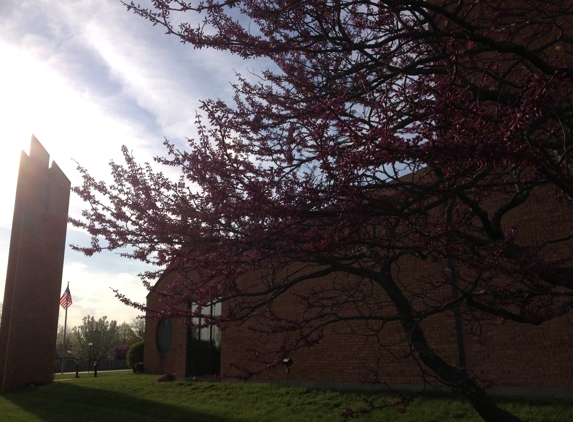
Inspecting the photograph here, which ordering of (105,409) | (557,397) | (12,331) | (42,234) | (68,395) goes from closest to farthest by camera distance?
(557,397)
(105,409)
(68,395)
(12,331)
(42,234)

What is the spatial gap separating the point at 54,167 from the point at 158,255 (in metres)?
25.5

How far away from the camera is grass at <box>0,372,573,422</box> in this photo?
357 inches

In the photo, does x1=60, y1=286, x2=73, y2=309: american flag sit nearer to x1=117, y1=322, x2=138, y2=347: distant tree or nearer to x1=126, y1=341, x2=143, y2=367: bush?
x1=126, y1=341, x2=143, y2=367: bush

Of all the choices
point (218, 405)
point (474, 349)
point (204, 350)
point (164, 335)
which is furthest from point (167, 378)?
point (474, 349)

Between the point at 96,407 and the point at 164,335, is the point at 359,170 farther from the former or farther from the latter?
the point at 164,335

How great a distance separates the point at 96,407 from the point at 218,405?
4.88m

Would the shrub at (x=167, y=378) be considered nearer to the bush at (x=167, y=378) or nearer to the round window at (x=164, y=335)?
the bush at (x=167, y=378)

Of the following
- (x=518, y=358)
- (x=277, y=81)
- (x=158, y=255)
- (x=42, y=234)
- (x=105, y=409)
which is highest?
(x=42, y=234)

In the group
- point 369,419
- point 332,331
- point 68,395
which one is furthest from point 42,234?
point 369,419

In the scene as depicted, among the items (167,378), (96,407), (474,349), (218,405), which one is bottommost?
(96,407)

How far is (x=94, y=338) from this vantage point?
59.5 m

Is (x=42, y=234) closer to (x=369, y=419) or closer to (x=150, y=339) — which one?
(x=150, y=339)

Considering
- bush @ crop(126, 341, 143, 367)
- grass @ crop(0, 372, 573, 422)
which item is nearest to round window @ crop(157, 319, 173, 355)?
grass @ crop(0, 372, 573, 422)

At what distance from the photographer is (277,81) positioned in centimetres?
649
